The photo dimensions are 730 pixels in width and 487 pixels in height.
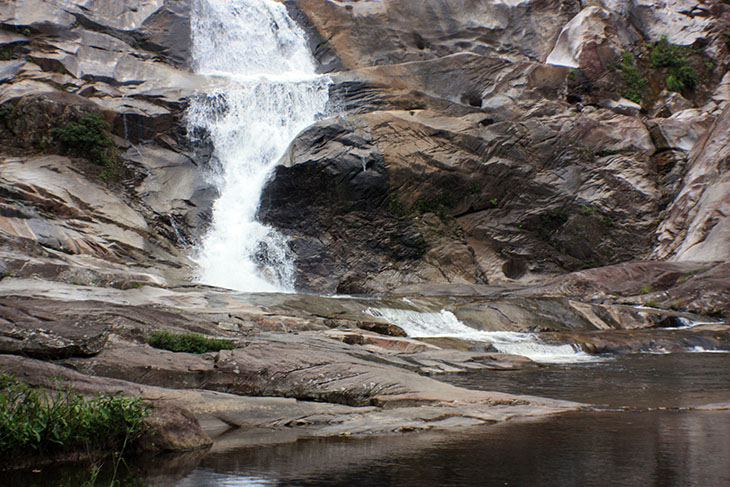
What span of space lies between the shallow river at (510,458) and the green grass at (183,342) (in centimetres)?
397

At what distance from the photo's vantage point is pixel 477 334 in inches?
651

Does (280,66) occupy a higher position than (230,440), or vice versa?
(280,66)

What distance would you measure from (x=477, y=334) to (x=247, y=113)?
1811cm

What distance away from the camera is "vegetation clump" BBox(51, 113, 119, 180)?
25.3 m

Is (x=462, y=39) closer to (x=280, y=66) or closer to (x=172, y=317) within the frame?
(x=280, y=66)

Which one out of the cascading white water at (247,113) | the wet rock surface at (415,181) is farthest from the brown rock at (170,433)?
the cascading white water at (247,113)

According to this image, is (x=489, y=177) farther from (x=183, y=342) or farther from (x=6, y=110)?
(x=183, y=342)

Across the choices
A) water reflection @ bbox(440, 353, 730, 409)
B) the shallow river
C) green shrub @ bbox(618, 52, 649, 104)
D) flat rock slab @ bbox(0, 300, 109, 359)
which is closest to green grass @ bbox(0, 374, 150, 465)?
the shallow river

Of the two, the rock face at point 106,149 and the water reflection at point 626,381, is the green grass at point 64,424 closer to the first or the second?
the water reflection at point 626,381

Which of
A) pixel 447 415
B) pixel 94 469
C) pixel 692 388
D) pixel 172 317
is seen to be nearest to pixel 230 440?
pixel 94 469

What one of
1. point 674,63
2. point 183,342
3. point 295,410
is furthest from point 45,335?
point 674,63

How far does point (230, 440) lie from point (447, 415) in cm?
231

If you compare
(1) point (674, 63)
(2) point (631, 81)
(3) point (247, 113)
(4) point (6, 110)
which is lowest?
(4) point (6, 110)

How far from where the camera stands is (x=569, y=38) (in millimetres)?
35000
